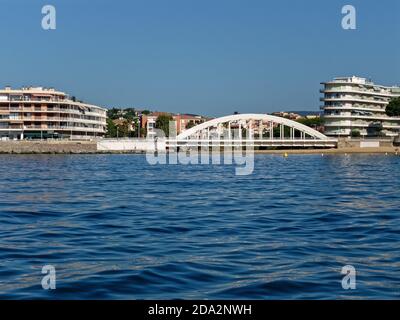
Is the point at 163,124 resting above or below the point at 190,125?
below

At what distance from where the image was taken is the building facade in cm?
13362

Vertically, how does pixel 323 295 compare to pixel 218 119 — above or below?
below

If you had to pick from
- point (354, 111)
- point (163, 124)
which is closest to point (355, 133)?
point (354, 111)

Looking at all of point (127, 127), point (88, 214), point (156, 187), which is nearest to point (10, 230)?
point (88, 214)

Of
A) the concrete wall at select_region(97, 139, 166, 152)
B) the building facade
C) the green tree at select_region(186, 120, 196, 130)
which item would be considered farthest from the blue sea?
the green tree at select_region(186, 120, 196, 130)

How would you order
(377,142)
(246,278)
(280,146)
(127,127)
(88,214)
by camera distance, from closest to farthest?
1. (246,278)
2. (88,214)
3. (377,142)
4. (280,146)
5. (127,127)

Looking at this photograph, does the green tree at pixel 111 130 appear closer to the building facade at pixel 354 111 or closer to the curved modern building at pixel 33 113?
the curved modern building at pixel 33 113

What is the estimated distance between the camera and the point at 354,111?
442ft

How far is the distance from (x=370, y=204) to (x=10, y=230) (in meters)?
11.4

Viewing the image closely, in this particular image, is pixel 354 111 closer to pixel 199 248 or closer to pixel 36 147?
pixel 36 147

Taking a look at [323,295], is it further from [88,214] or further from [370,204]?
[370,204]

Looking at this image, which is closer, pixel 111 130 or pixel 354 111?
pixel 354 111
